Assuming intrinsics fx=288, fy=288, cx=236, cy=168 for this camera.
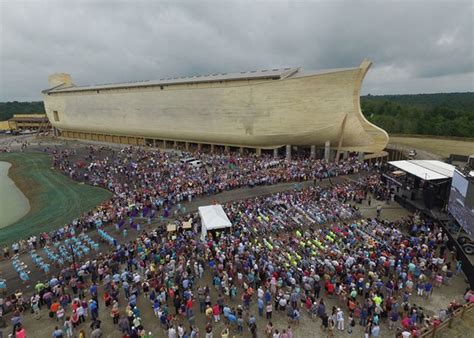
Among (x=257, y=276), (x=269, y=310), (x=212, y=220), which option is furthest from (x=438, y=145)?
(x=269, y=310)

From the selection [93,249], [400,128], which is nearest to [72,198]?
[93,249]

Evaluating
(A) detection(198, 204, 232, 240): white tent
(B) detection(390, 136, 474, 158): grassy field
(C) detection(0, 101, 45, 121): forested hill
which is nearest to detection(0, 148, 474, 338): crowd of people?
(A) detection(198, 204, 232, 240): white tent

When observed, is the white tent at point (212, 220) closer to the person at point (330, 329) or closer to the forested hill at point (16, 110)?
the person at point (330, 329)

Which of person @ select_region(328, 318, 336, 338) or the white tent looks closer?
person @ select_region(328, 318, 336, 338)

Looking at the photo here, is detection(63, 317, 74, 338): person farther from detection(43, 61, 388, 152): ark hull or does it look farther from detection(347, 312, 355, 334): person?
detection(43, 61, 388, 152): ark hull

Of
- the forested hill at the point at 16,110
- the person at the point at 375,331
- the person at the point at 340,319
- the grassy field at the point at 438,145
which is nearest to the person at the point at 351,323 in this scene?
the person at the point at 340,319

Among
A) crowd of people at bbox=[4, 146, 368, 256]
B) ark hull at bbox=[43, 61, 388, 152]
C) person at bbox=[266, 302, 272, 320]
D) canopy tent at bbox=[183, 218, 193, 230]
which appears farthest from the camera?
ark hull at bbox=[43, 61, 388, 152]

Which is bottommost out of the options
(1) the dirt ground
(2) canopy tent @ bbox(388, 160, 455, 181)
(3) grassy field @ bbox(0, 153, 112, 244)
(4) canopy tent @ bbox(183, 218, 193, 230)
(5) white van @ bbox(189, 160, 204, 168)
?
(3) grassy field @ bbox(0, 153, 112, 244)
